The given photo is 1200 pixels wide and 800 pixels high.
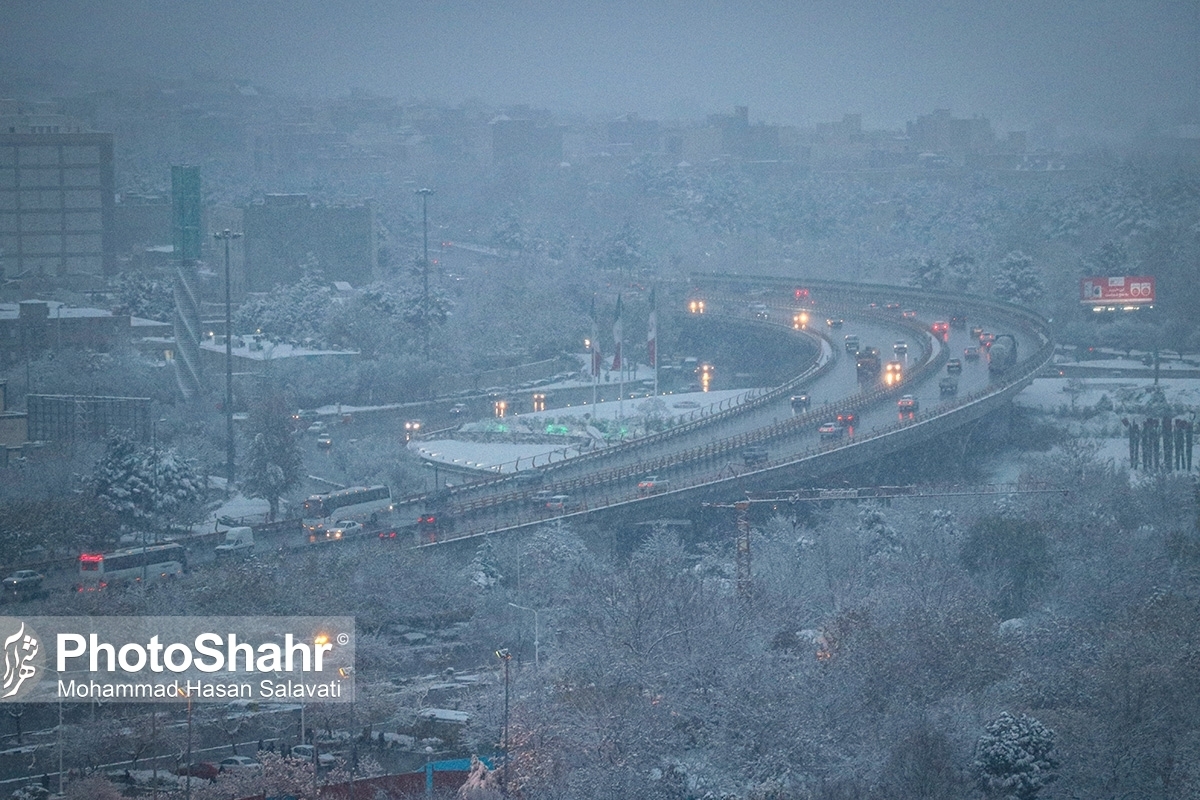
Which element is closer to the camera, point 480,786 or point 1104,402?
point 480,786

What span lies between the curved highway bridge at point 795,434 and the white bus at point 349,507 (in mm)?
310

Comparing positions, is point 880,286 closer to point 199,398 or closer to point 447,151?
point 199,398

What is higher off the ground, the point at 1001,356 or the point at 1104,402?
the point at 1001,356

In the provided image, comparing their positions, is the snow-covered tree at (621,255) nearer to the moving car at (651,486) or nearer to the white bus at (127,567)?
the moving car at (651,486)

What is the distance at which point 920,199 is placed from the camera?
173 ft

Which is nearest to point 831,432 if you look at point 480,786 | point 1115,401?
point 1115,401

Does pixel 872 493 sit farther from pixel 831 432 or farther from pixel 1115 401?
pixel 1115 401

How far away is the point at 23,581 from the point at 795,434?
32.8ft

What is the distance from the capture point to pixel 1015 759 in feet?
34.0

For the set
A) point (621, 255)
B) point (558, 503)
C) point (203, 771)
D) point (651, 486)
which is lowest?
point (203, 771)

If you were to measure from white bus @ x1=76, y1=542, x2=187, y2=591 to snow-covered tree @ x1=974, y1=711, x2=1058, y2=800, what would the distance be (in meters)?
7.53

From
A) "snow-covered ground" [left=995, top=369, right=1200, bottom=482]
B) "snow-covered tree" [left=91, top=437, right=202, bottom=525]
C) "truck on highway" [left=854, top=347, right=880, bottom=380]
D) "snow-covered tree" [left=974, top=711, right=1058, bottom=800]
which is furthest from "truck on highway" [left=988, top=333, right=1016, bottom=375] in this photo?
"snow-covered tree" [left=974, top=711, right=1058, bottom=800]

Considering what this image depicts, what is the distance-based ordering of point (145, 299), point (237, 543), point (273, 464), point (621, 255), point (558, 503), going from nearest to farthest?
point (237, 543) → point (558, 503) → point (273, 464) → point (145, 299) → point (621, 255)

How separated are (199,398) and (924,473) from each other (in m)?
10.9
